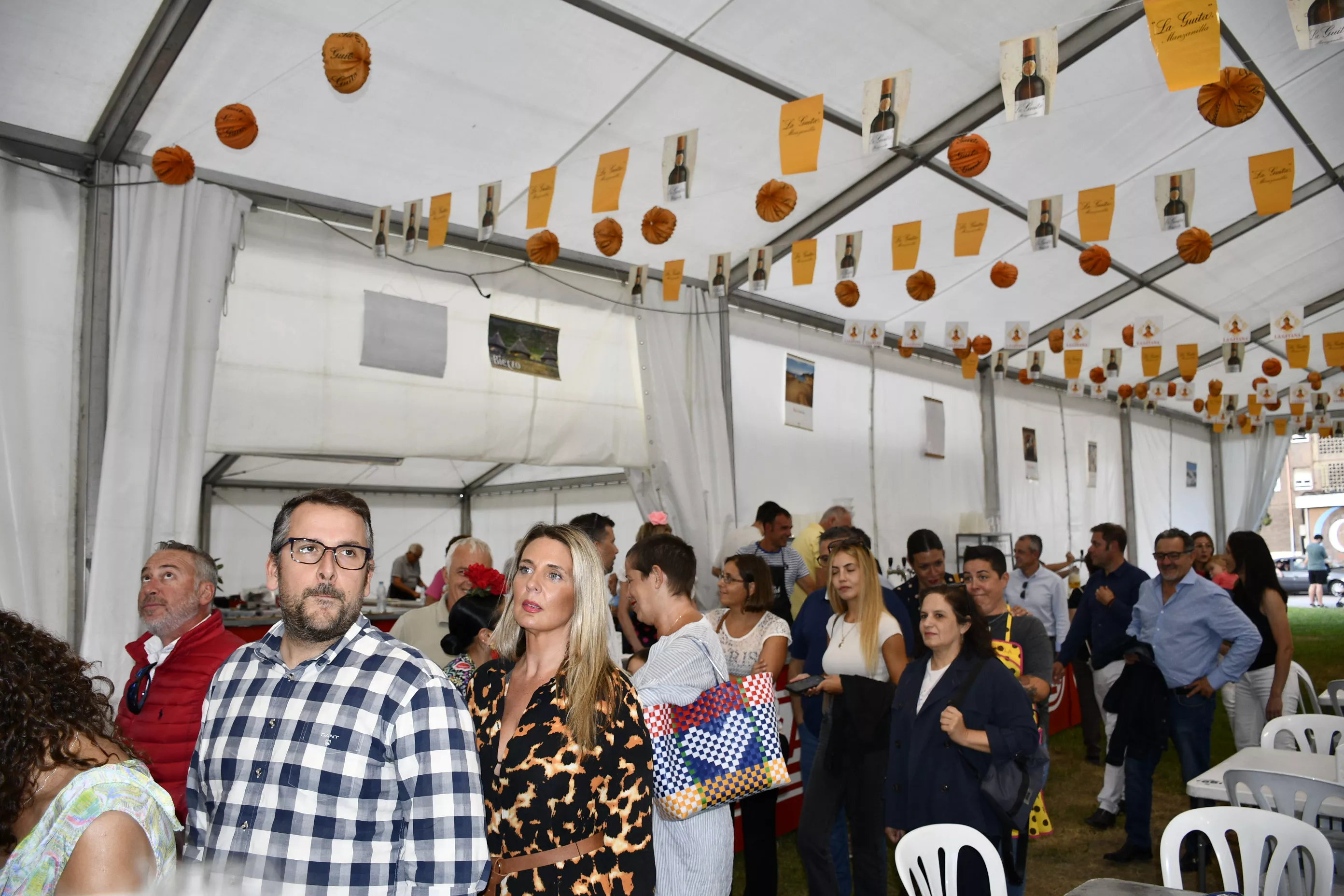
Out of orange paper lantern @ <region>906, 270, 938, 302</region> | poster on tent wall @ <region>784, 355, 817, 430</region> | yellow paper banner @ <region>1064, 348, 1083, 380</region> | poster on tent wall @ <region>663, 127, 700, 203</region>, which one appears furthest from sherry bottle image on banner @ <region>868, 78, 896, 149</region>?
yellow paper banner @ <region>1064, 348, 1083, 380</region>

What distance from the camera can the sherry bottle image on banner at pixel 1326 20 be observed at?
314 centimetres

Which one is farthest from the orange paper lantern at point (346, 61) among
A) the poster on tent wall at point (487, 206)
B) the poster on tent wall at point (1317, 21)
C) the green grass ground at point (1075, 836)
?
the green grass ground at point (1075, 836)

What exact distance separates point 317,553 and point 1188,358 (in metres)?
10.9

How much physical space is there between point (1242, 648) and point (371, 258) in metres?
4.87

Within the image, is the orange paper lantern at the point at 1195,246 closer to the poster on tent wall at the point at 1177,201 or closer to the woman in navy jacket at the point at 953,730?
the poster on tent wall at the point at 1177,201

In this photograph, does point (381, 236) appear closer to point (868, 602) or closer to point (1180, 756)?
point (868, 602)

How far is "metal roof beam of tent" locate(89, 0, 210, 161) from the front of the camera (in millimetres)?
3787

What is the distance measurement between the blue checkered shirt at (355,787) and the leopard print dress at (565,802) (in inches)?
9.3

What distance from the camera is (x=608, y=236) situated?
5414mm

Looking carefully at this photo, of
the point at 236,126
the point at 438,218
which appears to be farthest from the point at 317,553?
the point at 438,218

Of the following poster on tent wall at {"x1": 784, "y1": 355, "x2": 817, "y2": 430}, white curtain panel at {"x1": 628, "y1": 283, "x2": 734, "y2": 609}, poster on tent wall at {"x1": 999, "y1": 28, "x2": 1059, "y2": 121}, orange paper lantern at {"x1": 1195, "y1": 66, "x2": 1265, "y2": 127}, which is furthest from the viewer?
poster on tent wall at {"x1": 784, "y1": 355, "x2": 817, "y2": 430}

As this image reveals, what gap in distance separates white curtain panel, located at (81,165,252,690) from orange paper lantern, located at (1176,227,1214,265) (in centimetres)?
608

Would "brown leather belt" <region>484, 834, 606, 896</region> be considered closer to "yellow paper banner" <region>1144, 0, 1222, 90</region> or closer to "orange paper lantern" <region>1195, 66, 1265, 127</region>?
"yellow paper banner" <region>1144, 0, 1222, 90</region>

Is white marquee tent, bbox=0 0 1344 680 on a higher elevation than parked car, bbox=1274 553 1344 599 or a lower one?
higher
